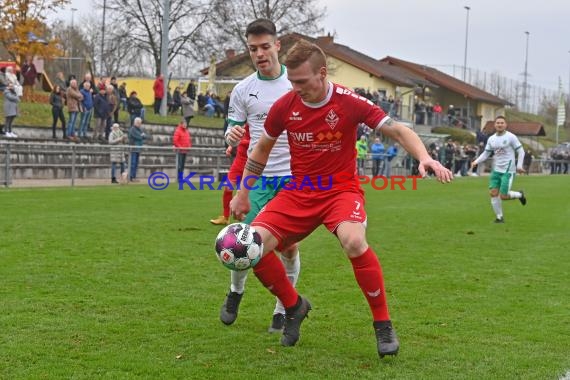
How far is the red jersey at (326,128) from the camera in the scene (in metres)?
5.86

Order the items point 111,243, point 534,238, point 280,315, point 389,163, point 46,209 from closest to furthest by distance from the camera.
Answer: point 280,315, point 111,243, point 534,238, point 46,209, point 389,163

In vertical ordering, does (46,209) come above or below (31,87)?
below

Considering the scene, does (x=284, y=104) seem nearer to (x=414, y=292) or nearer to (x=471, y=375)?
(x=471, y=375)

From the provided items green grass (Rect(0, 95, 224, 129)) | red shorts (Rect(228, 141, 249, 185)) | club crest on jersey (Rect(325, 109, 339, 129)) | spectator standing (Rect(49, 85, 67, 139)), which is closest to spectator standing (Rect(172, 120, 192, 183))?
spectator standing (Rect(49, 85, 67, 139))

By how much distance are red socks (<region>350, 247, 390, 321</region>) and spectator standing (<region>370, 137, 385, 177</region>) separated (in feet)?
94.7

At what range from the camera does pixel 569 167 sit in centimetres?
6325

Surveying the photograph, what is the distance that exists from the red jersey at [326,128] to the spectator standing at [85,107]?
2136 centimetres

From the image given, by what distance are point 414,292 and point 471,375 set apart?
2900 mm

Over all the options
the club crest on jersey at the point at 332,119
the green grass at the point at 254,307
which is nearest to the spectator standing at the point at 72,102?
the green grass at the point at 254,307

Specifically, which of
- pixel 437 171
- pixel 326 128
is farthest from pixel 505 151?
pixel 437 171

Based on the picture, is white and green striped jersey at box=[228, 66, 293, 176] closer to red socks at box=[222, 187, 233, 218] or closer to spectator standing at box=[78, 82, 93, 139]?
red socks at box=[222, 187, 233, 218]

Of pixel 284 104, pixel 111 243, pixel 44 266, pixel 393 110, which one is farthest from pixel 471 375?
pixel 393 110

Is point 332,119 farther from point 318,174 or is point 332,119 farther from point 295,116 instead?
point 318,174

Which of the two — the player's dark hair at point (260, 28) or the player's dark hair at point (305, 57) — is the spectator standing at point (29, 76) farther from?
the player's dark hair at point (305, 57)
